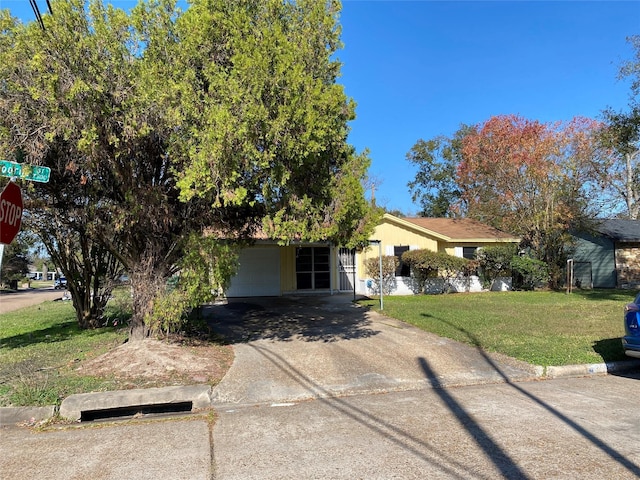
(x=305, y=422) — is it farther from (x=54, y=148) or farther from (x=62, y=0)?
(x=62, y=0)

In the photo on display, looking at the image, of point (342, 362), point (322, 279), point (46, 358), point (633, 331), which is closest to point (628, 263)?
point (322, 279)

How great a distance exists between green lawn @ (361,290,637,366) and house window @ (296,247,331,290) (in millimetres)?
4286

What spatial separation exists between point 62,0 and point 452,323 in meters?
10.4

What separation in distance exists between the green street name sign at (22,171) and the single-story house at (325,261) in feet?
46.5

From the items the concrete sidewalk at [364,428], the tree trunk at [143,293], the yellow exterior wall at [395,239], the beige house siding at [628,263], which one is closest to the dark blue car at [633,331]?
the concrete sidewalk at [364,428]

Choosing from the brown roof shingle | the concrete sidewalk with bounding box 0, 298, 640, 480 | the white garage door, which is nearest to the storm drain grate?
the concrete sidewalk with bounding box 0, 298, 640, 480

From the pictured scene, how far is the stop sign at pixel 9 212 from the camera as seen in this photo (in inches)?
194

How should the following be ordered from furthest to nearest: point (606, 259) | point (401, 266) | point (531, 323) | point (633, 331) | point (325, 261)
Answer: point (606, 259)
point (401, 266)
point (325, 261)
point (531, 323)
point (633, 331)

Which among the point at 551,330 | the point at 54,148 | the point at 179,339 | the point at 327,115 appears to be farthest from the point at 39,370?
the point at 551,330

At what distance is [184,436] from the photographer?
188 inches

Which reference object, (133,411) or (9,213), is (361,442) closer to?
(133,411)

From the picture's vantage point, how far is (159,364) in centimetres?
723

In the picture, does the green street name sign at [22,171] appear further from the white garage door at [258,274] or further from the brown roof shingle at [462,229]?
the brown roof shingle at [462,229]

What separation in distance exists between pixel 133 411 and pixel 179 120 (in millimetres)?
4038
